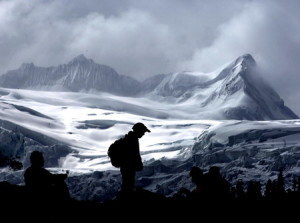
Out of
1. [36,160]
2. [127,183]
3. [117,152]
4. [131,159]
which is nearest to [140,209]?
[127,183]

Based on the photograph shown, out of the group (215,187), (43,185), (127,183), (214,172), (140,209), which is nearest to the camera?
(43,185)

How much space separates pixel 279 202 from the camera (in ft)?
80.7

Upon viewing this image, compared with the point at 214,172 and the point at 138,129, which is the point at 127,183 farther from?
the point at 214,172

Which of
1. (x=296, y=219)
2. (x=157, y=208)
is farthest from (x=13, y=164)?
(x=296, y=219)

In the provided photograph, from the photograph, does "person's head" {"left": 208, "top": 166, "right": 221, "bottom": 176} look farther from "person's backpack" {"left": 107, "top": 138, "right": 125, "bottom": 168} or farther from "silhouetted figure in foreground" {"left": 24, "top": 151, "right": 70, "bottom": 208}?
"silhouetted figure in foreground" {"left": 24, "top": 151, "right": 70, "bottom": 208}

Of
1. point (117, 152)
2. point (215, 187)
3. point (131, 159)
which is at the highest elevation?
point (117, 152)

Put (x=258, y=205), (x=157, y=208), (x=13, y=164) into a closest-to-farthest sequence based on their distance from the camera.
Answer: (x=157, y=208) → (x=258, y=205) → (x=13, y=164)

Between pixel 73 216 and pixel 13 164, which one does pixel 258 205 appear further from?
pixel 13 164

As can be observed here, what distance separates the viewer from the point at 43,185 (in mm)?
20438

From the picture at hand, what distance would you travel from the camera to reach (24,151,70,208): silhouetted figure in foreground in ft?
66.5

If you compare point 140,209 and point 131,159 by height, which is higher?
point 131,159

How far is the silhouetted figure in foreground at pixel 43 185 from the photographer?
20.3 meters

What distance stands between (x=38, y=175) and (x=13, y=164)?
37.9 ft

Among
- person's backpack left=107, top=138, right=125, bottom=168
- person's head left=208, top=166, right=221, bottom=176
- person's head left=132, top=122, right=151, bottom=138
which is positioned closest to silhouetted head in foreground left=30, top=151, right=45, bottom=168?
person's backpack left=107, top=138, right=125, bottom=168
